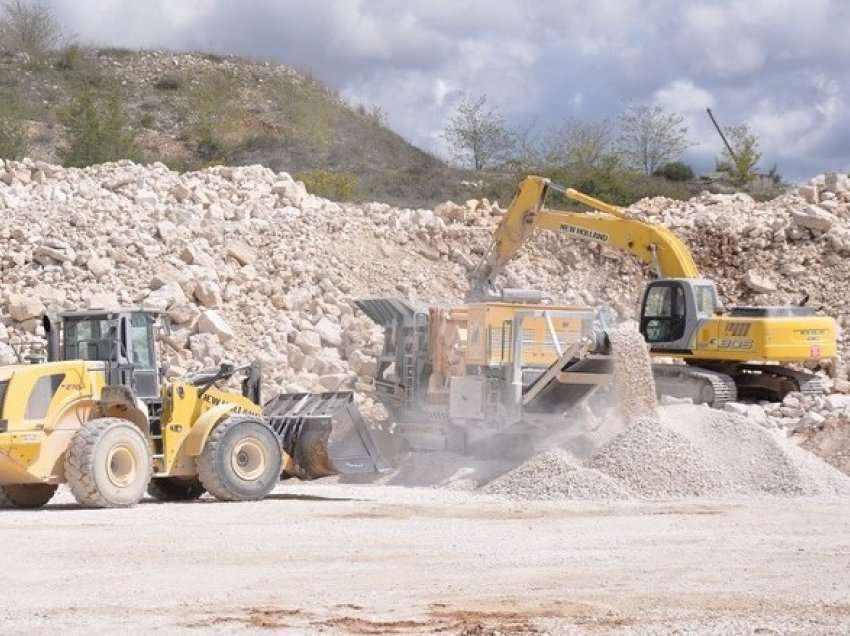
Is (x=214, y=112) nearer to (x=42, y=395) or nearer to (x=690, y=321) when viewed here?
(x=690, y=321)

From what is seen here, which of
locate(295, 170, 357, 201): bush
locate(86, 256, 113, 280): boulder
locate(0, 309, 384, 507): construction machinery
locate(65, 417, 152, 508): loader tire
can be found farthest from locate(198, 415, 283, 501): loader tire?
locate(295, 170, 357, 201): bush

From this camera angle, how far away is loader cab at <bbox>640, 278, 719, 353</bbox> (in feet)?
77.4

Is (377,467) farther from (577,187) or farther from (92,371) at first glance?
(577,187)

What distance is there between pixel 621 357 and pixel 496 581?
8223mm

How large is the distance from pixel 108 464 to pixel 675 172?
127 feet

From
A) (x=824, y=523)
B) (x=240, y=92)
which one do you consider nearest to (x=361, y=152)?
(x=240, y=92)

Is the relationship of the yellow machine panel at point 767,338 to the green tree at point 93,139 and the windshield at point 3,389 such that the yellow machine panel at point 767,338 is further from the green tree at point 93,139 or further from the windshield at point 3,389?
the green tree at point 93,139

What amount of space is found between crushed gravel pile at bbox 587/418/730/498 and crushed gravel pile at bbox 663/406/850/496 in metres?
0.20

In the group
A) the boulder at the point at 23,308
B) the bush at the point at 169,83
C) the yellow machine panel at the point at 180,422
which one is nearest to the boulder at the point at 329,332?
the boulder at the point at 23,308

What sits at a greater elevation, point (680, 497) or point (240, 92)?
point (240, 92)

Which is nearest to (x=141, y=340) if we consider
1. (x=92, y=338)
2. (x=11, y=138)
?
(x=92, y=338)

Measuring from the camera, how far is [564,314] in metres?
19.3

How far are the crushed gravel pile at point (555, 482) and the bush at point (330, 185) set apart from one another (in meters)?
22.6

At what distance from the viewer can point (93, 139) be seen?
43656 millimetres
